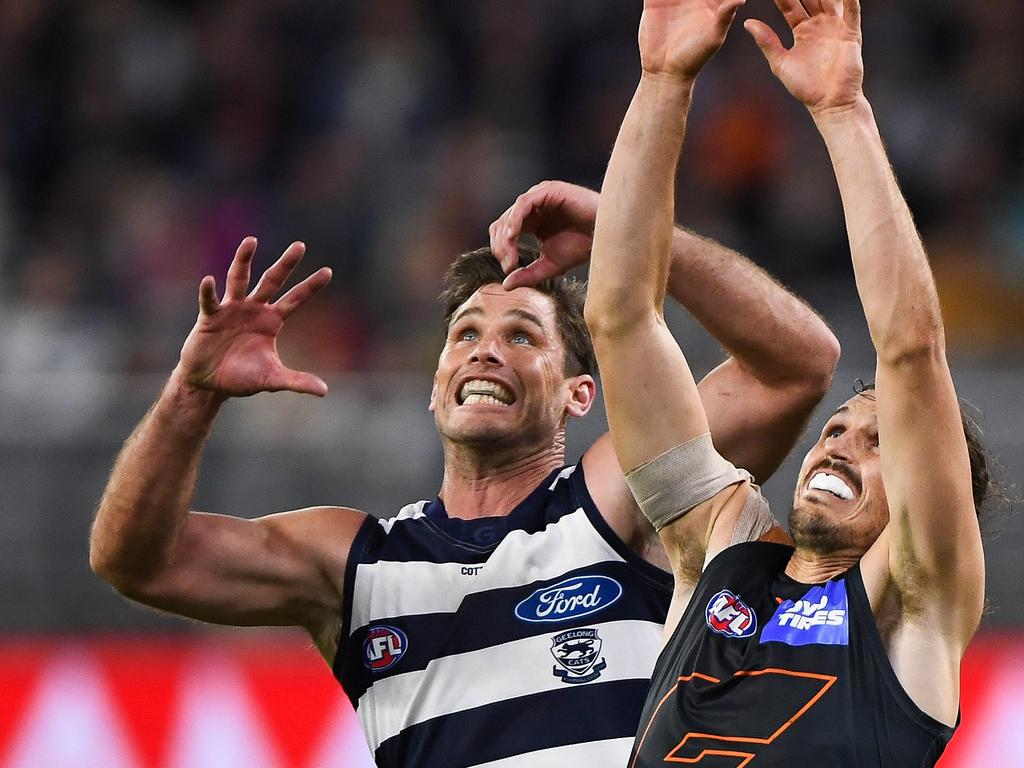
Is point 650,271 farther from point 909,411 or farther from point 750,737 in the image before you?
point 750,737

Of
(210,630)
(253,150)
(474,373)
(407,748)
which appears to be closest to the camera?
(407,748)

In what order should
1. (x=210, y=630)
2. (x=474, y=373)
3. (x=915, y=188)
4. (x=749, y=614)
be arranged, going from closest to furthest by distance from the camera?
(x=749, y=614), (x=474, y=373), (x=210, y=630), (x=915, y=188)

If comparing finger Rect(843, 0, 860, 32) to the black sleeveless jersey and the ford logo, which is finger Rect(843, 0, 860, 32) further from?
the ford logo

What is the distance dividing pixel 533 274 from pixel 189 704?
403cm

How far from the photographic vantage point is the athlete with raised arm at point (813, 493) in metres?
3.55

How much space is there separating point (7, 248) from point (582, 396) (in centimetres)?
694

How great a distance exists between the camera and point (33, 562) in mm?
8562

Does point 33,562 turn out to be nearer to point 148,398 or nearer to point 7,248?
point 148,398

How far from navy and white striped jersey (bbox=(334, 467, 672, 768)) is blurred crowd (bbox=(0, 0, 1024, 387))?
5.14m

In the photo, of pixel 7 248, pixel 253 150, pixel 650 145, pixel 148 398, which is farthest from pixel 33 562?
pixel 650 145

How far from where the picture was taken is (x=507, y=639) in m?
4.58

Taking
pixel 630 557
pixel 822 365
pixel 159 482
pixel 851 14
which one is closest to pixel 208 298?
pixel 159 482

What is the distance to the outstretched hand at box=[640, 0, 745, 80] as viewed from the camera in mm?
3932

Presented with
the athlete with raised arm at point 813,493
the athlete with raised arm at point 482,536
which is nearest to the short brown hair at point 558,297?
the athlete with raised arm at point 482,536
